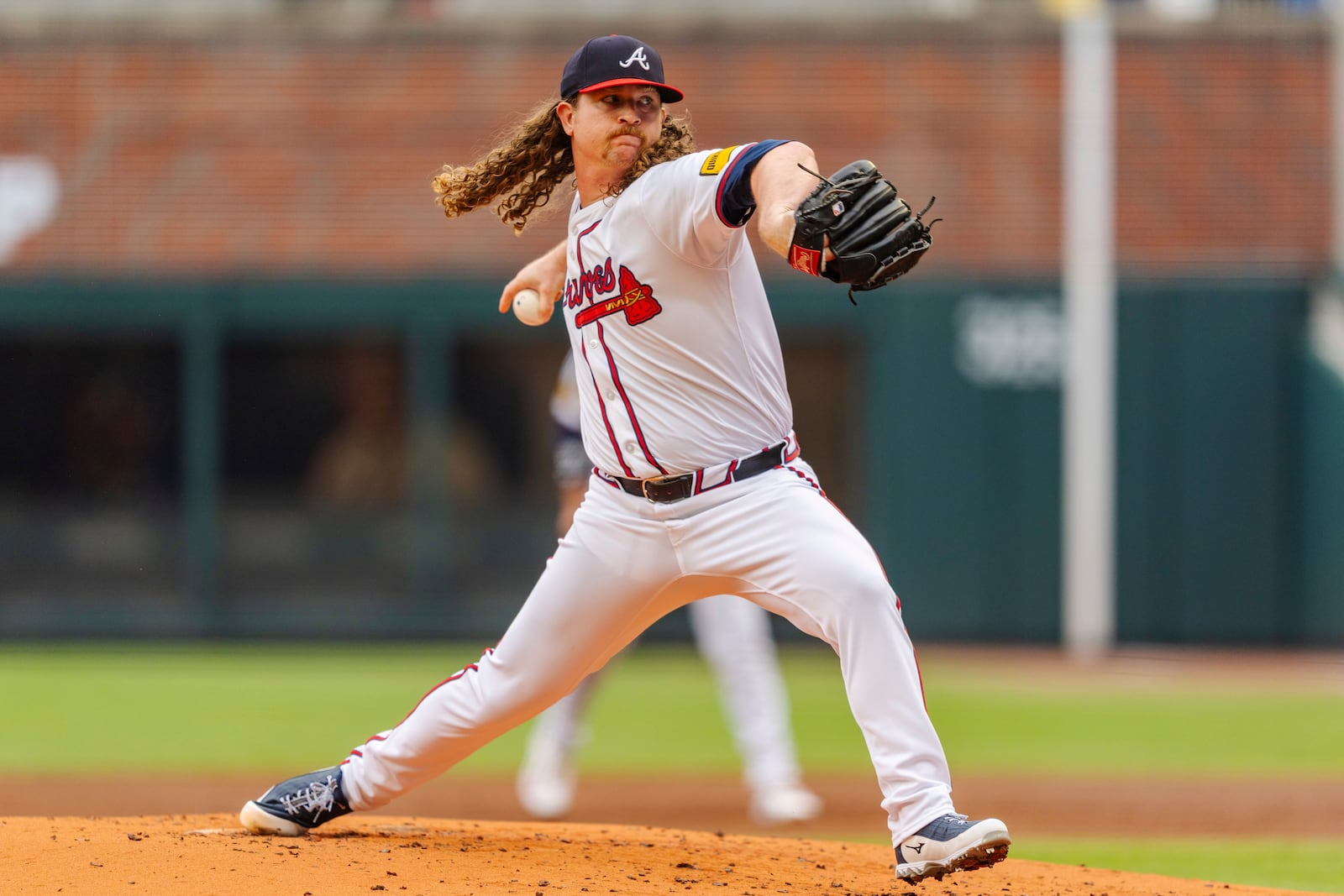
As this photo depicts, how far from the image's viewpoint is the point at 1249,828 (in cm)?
617

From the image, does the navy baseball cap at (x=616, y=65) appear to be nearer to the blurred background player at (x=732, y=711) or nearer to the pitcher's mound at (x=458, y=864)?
the pitcher's mound at (x=458, y=864)

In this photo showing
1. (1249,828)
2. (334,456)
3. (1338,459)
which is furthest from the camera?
(334,456)

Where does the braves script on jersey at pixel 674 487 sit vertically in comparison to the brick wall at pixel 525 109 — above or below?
below

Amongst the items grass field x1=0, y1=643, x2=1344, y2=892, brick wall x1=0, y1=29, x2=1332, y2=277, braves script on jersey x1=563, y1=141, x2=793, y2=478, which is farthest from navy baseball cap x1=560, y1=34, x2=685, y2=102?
brick wall x1=0, y1=29, x2=1332, y2=277

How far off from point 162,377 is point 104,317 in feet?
2.24

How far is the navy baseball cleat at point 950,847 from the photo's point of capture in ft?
10.9

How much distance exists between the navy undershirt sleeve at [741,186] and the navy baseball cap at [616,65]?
13.9 inches

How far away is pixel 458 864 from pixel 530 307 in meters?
1.38

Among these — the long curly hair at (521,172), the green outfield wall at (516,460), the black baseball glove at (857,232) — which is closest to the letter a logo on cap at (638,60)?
the long curly hair at (521,172)

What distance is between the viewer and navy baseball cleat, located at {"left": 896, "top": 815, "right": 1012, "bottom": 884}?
3.32m

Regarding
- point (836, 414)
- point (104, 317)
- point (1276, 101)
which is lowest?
point (836, 414)

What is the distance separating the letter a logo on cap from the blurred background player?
278 centimetres

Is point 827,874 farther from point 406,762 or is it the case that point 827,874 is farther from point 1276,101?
point 1276,101

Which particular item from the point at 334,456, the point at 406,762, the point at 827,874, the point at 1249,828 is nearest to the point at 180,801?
the point at 406,762
